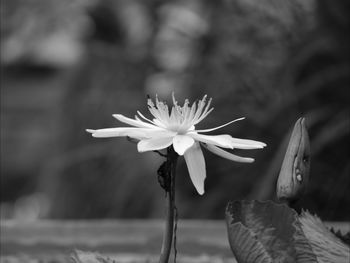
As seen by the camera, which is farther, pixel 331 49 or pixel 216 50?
pixel 216 50

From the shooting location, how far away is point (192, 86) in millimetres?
2543

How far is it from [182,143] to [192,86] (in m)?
1.89

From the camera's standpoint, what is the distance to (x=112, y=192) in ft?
8.79

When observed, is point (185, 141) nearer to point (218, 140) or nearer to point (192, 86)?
point (218, 140)

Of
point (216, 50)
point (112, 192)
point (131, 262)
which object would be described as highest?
point (216, 50)

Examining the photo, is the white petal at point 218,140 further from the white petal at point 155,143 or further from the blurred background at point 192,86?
the blurred background at point 192,86

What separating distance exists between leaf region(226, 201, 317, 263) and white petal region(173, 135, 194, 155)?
2.6 inches

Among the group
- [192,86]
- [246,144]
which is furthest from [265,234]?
[192,86]

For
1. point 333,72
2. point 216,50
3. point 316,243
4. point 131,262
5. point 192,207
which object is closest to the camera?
point 316,243

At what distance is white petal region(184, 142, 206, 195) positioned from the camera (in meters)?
0.65

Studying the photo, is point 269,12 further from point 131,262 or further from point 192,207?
point 131,262

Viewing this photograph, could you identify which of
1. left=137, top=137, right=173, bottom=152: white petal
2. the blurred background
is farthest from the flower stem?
the blurred background

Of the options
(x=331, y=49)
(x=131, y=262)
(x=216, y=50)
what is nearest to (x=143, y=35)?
(x=216, y=50)

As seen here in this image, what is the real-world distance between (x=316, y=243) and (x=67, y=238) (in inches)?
24.1
